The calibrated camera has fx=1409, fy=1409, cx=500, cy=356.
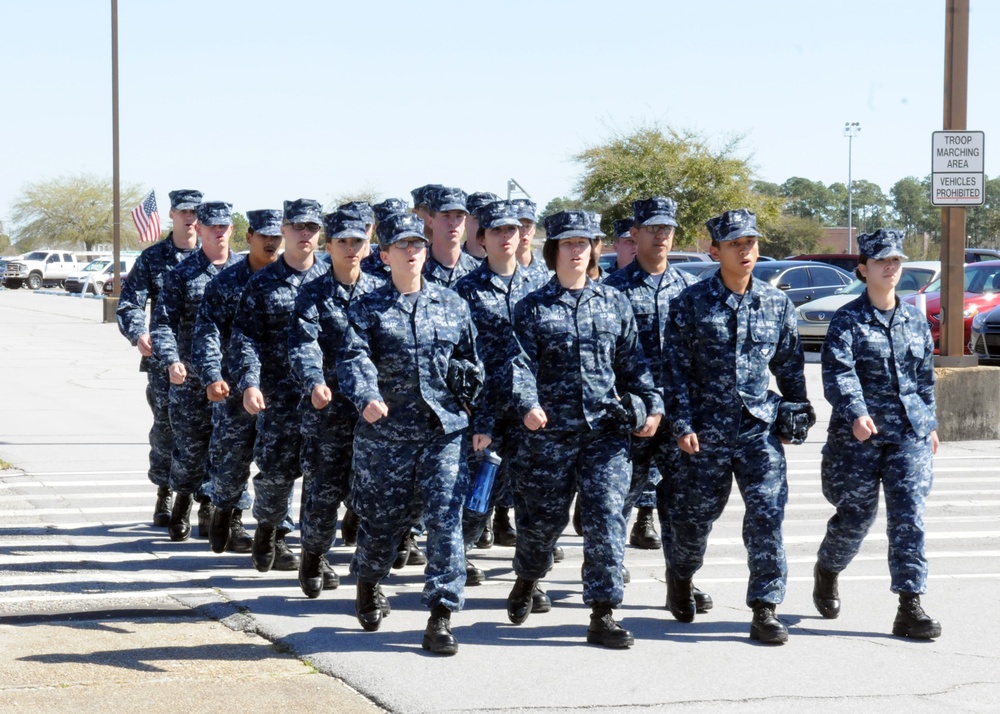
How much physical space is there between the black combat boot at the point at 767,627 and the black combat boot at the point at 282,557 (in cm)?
288

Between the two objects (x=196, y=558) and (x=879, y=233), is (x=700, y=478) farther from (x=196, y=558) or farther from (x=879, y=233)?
(x=196, y=558)

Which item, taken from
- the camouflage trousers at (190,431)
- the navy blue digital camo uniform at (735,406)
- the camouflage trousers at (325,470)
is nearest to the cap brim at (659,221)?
the navy blue digital camo uniform at (735,406)

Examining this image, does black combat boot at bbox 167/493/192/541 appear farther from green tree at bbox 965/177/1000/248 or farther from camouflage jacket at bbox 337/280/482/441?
green tree at bbox 965/177/1000/248

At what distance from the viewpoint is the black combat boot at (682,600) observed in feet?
22.0

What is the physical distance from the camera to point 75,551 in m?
8.52

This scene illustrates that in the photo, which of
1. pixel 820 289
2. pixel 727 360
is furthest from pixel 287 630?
pixel 820 289

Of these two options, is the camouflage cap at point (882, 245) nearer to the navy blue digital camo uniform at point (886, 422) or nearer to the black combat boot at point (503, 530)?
the navy blue digital camo uniform at point (886, 422)

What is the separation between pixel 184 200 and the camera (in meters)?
9.15

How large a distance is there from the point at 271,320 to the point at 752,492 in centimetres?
285

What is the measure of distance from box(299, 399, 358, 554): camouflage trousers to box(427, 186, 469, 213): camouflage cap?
5.07ft

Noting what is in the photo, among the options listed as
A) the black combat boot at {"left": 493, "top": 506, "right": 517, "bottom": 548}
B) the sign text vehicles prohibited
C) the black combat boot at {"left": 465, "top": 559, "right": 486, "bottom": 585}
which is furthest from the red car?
the black combat boot at {"left": 465, "top": 559, "right": 486, "bottom": 585}

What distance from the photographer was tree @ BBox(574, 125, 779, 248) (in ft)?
166

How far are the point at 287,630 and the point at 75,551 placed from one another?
2.55 meters

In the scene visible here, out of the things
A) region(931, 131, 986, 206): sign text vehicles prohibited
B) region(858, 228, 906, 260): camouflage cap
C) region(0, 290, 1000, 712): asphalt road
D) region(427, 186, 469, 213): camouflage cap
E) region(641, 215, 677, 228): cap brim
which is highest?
region(931, 131, 986, 206): sign text vehicles prohibited
